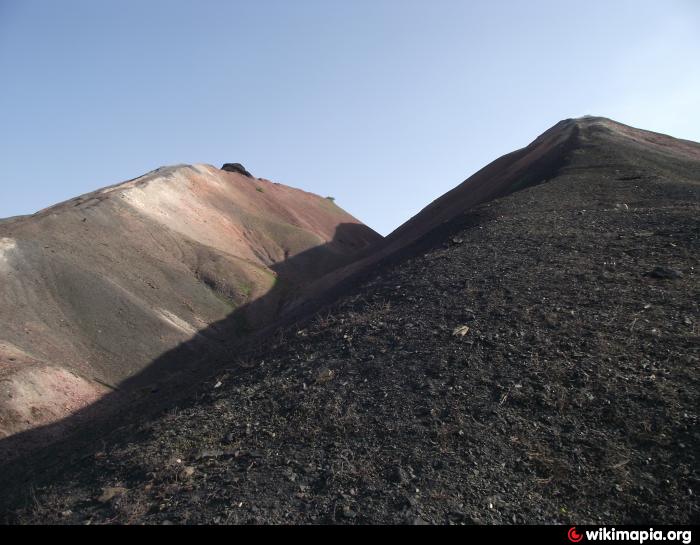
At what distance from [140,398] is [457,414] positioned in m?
9.93

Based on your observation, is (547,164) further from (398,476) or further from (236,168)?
(236,168)

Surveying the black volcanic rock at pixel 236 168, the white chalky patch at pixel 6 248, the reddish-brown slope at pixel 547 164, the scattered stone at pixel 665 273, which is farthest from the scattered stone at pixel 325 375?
the black volcanic rock at pixel 236 168

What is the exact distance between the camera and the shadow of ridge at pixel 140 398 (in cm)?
1069

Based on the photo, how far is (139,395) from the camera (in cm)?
1670

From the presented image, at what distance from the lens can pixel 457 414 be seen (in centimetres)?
820

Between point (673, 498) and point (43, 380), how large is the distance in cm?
1517

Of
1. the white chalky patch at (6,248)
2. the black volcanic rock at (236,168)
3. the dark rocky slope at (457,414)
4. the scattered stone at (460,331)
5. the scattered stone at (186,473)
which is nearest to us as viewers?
the dark rocky slope at (457,414)

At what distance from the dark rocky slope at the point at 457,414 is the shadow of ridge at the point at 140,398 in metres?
0.42

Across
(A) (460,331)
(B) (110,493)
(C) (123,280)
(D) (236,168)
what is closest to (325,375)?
(A) (460,331)

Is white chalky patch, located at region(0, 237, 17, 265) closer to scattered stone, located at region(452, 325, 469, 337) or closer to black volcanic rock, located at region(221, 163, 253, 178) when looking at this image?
scattered stone, located at region(452, 325, 469, 337)

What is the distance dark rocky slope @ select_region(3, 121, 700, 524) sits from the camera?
21.8 ft

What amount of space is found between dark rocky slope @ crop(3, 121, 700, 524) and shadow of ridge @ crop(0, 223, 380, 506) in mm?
423

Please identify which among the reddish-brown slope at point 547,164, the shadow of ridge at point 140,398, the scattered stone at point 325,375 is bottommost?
the shadow of ridge at point 140,398

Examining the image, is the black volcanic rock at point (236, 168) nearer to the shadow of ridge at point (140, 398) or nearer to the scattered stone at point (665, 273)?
the shadow of ridge at point (140, 398)
